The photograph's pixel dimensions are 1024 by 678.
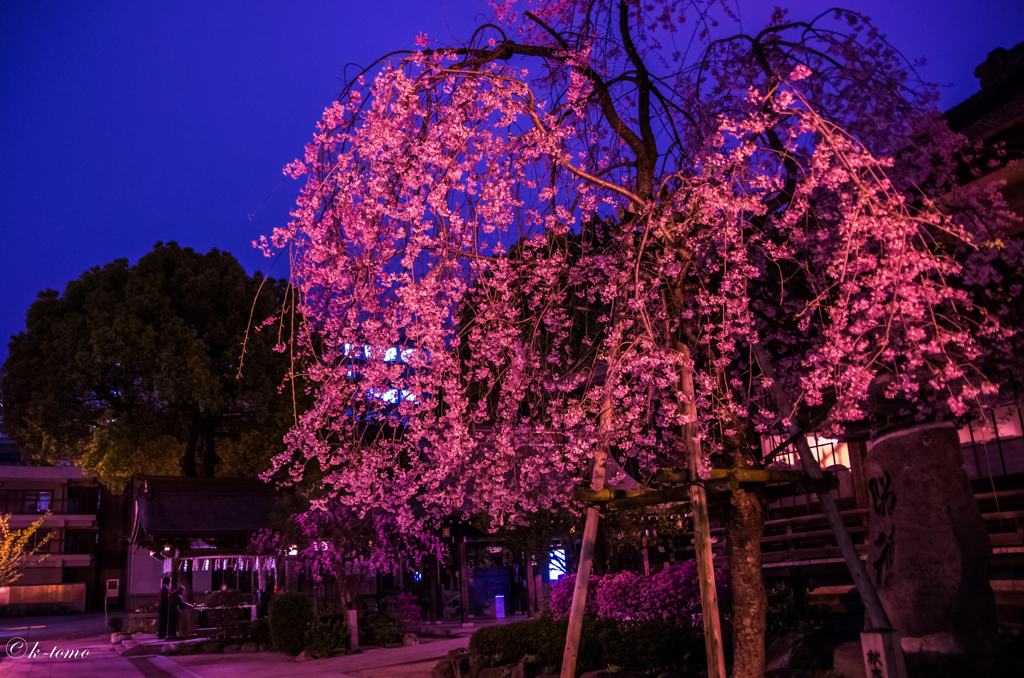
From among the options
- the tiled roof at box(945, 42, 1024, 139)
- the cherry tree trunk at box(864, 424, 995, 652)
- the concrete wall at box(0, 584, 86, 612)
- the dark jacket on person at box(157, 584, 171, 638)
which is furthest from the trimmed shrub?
the concrete wall at box(0, 584, 86, 612)

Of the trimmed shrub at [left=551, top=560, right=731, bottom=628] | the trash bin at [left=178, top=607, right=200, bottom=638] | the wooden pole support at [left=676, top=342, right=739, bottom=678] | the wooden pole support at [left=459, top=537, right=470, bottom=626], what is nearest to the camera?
the wooden pole support at [left=676, top=342, right=739, bottom=678]

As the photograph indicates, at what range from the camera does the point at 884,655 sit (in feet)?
22.1

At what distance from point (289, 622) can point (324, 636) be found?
3.64ft

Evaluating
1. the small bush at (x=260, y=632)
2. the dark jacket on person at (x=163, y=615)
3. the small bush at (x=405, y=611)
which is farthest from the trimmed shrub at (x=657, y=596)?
the dark jacket on person at (x=163, y=615)

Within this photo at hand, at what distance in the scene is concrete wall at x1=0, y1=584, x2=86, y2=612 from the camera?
44450 millimetres

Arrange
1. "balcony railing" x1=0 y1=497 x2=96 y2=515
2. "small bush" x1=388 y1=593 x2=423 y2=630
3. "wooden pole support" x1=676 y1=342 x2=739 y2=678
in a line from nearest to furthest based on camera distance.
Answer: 1. "wooden pole support" x1=676 y1=342 x2=739 y2=678
2. "small bush" x1=388 y1=593 x2=423 y2=630
3. "balcony railing" x1=0 y1=497 x2=96 y2=515

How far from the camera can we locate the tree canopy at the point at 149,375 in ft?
88.8

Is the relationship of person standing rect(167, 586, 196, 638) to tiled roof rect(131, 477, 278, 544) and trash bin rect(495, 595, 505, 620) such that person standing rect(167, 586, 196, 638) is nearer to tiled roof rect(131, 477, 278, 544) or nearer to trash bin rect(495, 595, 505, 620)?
tiled roof rect(131, 477, 278, 544)

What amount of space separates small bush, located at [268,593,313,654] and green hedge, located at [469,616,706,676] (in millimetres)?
7682

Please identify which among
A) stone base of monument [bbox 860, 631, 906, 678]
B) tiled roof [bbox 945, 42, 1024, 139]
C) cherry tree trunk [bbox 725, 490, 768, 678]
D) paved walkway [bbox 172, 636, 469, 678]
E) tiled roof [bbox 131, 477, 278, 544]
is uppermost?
tiled roof [bbox 945, 42, 1024, 139]

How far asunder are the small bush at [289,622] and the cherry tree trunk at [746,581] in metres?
13.8

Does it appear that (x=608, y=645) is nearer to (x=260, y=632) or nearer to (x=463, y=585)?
(x=260, y=632)

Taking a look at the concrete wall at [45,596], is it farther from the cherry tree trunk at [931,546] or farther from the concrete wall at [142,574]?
the cherry tree trunk at [931,546]

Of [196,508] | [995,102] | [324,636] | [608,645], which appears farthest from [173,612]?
[995,102]
